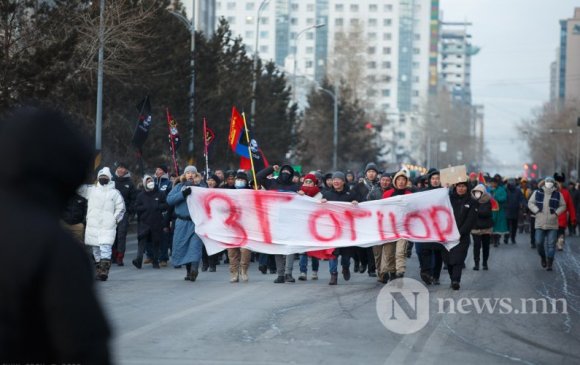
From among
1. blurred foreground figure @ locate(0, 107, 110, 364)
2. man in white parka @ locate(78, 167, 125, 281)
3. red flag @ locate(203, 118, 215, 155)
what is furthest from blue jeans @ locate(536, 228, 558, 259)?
blurred foreground figure @ locate(0, 107, 110, 364)

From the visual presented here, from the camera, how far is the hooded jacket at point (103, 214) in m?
17.1

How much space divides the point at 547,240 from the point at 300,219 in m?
5.78

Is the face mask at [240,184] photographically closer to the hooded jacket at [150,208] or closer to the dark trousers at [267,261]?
the dark trousers at [267,261]

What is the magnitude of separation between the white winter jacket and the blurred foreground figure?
13817 mm

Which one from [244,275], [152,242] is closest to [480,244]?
[244,275]

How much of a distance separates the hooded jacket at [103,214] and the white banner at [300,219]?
1.27m

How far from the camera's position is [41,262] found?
3.19 metres

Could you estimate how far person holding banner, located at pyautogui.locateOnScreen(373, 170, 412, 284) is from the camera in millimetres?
17700

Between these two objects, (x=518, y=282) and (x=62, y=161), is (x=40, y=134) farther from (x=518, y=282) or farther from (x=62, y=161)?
(x=518, y=282)

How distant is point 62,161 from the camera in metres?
3.31

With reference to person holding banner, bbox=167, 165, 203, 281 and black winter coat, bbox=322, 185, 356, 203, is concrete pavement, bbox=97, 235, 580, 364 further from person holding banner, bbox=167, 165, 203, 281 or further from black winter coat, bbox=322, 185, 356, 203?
black winter coat, bbox=322, 185, 356, 203

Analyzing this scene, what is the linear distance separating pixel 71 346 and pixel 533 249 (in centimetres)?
2725

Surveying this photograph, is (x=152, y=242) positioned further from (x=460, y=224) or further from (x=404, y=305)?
(x=404, y=305)

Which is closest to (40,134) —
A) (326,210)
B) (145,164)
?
(326,210)
